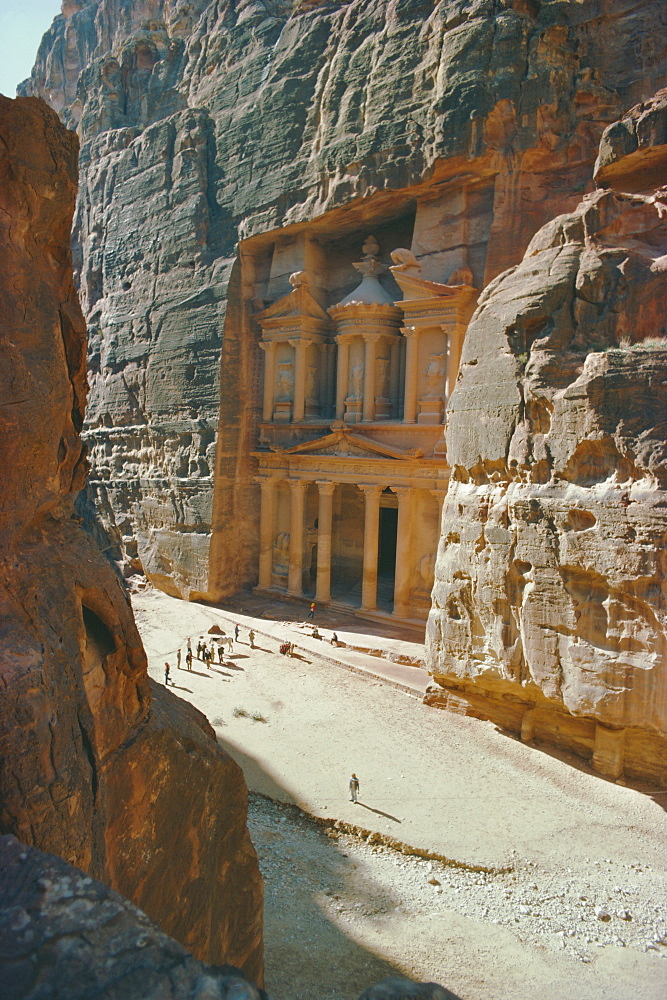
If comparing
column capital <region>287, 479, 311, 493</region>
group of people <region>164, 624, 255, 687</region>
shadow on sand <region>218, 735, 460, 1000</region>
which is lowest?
shadow on sand <region>218, 735, 460, 1000</region>

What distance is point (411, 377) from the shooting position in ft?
65.7

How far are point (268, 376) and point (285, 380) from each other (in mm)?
667

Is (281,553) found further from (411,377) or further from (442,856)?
(442,856)

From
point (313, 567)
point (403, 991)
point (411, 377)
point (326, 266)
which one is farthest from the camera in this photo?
point (313, 567)

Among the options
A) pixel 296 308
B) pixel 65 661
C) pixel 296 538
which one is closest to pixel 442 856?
pixel 65 661

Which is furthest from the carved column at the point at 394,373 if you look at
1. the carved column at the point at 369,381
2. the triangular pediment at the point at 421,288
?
the triangular pediment at the point at 421,288

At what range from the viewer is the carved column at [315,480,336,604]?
70.5 feet

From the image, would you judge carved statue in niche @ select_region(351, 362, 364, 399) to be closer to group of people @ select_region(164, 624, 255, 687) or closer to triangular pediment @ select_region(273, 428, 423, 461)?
triangular pediment @ select_region(273, 428, 423, 461)

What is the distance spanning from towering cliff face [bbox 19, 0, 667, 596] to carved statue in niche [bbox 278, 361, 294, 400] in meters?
1.14

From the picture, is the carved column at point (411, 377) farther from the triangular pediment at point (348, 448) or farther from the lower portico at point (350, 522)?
the lower portico at point (350, 522)

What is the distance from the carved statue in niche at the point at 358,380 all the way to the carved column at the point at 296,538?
337 centimetres

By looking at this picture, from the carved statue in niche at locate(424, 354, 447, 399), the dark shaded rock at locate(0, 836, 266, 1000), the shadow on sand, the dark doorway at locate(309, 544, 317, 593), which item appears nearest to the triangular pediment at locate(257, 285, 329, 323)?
the carved statue in niche at locate(424, 354, 447, 399)

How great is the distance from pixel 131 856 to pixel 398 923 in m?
5.53

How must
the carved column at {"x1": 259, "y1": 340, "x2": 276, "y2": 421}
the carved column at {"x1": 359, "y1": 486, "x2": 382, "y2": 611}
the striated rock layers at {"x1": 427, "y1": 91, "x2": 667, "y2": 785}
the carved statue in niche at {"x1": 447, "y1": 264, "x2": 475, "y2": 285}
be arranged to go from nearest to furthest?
the striated rock layers at {"x1": 427, "y1": 91, "x2": 667, "y2": 785} → the carved statue in niche at {"x1": 447, "y1": 264, "x2": 475, "y2": 285} → the carved column at {"x1": 359, "y1": 486, "x2": 382, "y2": 611} → the carved column at {"x1": 259, "y1": 340, "x2": 276, "y2": 421}
